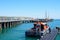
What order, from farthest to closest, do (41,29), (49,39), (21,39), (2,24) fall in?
(2,24)
(41,29)
(21,39)
(49,39)

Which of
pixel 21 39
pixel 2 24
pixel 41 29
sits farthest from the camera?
pixel 2 24

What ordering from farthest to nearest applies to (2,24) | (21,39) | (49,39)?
(2,24) < (21,39) < (49,39)

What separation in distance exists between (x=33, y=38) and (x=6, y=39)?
17.3ft

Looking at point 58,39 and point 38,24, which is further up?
point 38,24

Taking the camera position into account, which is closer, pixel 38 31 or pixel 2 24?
pixel 38 31

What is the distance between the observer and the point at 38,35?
32500 millimetres

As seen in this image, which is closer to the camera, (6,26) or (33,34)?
(33,34)

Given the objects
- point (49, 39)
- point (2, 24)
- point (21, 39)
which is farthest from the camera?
point (2, 24)

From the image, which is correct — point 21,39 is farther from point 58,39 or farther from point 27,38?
point 58,39

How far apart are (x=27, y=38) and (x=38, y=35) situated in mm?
2212

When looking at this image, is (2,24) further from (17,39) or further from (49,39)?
(49,39)

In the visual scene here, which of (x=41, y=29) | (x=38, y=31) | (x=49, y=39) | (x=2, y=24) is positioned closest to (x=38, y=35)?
(x=38, y=31)

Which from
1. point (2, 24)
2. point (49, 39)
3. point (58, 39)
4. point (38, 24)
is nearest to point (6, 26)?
point (2, 24)

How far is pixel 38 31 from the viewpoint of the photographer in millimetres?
32594
